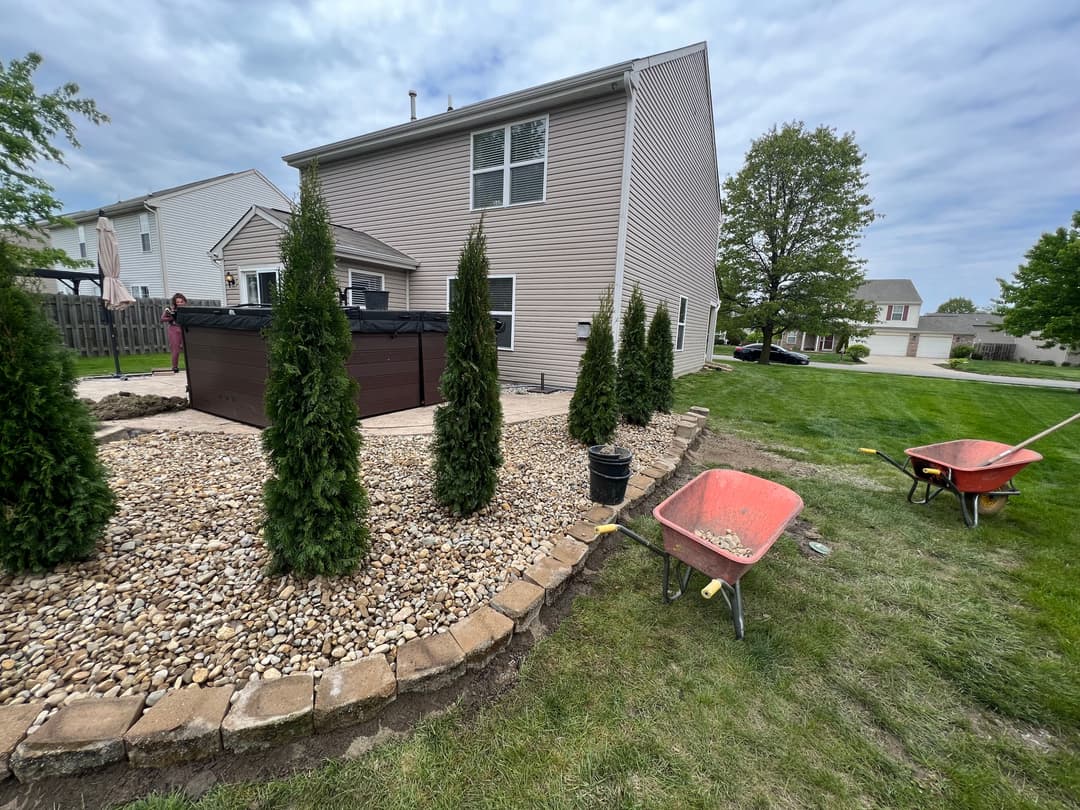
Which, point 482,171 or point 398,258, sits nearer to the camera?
point 482,171

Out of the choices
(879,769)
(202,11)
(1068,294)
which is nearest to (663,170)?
(202,11)

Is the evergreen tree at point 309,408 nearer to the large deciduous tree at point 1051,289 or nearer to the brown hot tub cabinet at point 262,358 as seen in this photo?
the brown hot tub cabinet at point 262,358

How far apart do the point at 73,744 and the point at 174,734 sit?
0.29 meters

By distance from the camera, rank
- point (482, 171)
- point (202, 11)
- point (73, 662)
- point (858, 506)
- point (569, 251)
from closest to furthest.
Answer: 1. point (73, 662)
2. point (858, 506)
3. point (202, 11)
4. point (569, 251)
5. point (482, 171)

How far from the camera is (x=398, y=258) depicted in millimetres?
9328

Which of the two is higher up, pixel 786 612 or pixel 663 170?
pixel 663 170

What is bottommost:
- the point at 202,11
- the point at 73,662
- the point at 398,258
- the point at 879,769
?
the point at 879,769

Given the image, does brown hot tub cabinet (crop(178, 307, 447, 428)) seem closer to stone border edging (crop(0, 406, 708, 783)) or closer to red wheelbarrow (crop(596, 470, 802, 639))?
stone border edging (crop(0, 406, 708, 783))

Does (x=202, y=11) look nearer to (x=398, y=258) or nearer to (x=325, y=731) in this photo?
(x=398, y=258)

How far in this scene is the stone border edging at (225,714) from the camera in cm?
138

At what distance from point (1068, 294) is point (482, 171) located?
17.8 meters

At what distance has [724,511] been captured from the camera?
288 centimetres

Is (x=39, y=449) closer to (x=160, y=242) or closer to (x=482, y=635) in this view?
(x=482, y=635)

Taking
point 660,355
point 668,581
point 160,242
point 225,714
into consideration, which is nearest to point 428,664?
point 225,714
